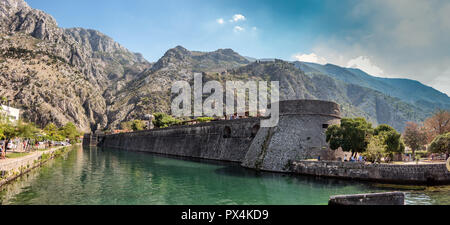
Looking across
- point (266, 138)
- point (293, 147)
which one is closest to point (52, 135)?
point (266, 138)

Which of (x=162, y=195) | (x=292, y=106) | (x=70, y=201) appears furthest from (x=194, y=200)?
(x=292, y=106)

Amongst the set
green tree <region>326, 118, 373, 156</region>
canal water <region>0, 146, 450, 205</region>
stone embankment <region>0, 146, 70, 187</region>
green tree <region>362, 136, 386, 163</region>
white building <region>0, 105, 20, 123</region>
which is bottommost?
canal water <region>0, 146, 450, 205</region>

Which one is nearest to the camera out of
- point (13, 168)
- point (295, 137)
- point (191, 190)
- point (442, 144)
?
point (191, 190)

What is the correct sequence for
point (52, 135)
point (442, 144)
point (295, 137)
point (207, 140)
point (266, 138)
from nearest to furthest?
point (295, 137), point (442, 144), point (266, 138), point (207, 140), point (52, 135)

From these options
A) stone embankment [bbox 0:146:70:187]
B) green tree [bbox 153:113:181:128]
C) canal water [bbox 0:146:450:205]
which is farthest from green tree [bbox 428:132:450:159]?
green tree [bbox 153:113:181:128]

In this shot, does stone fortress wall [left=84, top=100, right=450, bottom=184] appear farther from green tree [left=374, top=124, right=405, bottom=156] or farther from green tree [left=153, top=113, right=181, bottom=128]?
green tree [left=153, top=113, right=181, bottom=128]

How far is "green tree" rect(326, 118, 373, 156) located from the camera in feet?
87.7

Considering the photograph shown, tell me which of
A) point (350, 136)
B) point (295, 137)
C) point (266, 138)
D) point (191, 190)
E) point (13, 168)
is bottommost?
point (191, 190)

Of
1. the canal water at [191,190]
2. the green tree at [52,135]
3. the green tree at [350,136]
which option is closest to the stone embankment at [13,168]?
the canal water at [191,190]

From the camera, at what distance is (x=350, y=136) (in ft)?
87.7

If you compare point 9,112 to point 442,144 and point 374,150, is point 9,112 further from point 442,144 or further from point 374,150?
point 442,144

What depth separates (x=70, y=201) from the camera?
Answer: 16.0 m

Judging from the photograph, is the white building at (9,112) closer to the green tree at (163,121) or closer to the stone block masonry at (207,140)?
the stone block masonry at (207,140)
